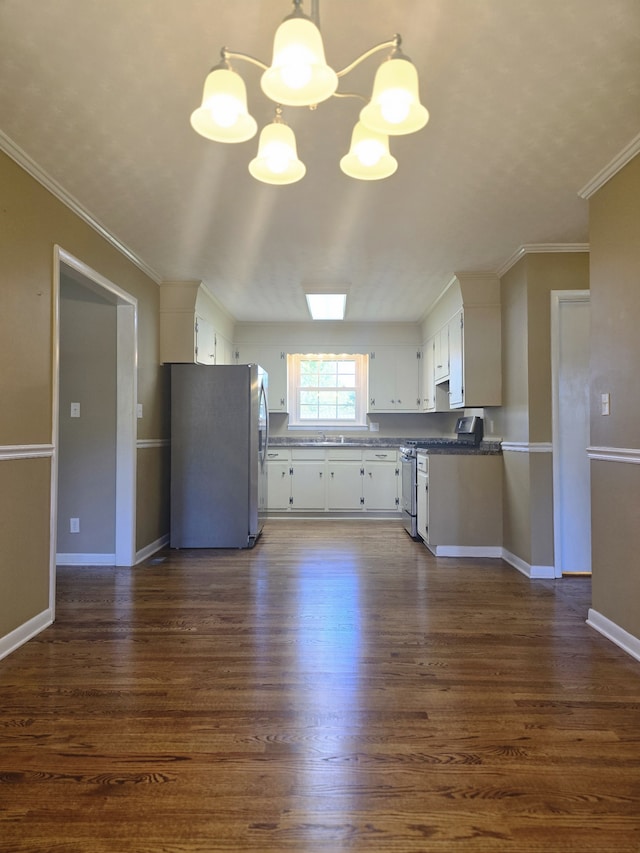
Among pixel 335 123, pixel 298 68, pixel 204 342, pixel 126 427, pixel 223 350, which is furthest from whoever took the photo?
pixel 223 350

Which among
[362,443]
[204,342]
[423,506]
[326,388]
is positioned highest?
[204,342]

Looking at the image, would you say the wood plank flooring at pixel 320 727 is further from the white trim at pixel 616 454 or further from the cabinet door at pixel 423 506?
the cabinet door at pixel 423 506

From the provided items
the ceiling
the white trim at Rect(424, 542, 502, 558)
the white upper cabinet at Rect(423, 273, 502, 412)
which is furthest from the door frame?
the white upper cabinet at Rect(423, 273, 502, 412)

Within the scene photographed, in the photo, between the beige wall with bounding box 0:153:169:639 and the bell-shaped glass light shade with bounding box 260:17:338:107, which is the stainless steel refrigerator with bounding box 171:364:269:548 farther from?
the bell-shaped glass light shade with bounding box 260:17:338:107

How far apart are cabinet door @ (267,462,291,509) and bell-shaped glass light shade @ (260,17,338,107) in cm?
456

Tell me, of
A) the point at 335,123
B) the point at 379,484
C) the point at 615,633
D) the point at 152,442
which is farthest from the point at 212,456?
the point at 615,633

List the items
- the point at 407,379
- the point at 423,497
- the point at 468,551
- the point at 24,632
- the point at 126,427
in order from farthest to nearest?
the point at 407,379
the point at 423,497
the point at 468,551
the point at 126,427
the point at 24,632

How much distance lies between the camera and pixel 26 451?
93.2 inches

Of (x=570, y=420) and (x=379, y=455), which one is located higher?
(x=570, y=420)

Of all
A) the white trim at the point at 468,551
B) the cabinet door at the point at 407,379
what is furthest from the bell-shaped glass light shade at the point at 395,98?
the cabinet door at the point at 407,379

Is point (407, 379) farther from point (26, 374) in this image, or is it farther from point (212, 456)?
point (26, 374)

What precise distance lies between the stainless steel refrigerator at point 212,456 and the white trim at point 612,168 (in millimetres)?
2776

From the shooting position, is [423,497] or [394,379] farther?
[394,379]

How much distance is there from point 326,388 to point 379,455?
47.2 inches
